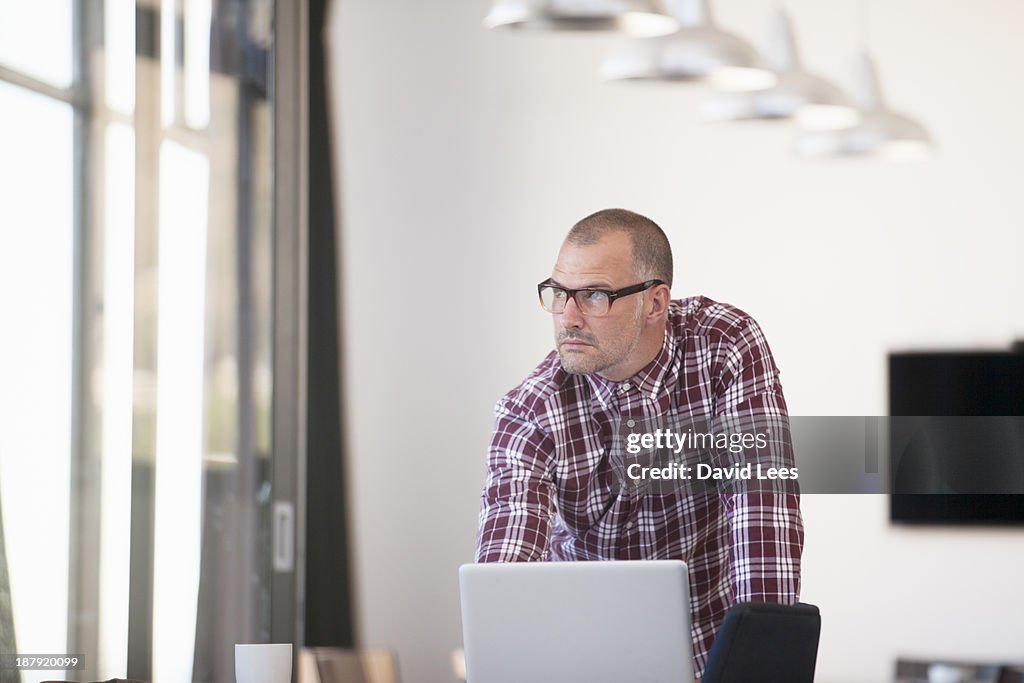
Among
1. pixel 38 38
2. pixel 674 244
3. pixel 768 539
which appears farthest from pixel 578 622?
pixel 674 244

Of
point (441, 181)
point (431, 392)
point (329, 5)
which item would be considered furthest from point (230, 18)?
point (431, 392)

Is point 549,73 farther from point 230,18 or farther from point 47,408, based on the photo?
point 47,408

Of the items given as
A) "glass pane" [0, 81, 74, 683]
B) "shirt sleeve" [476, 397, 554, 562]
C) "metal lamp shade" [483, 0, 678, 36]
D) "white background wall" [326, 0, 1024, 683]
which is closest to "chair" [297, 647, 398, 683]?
"white background wall" [326, 0, 1024, 683]

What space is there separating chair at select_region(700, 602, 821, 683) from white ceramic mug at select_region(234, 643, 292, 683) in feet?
5.86

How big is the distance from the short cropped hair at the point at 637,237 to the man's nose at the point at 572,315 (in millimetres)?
120

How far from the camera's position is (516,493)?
2164 mm

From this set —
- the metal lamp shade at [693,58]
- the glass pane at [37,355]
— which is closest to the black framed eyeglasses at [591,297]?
the metal lamp shade at [693,58]

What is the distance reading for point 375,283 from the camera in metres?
4.34

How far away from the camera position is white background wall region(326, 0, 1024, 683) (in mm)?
3951

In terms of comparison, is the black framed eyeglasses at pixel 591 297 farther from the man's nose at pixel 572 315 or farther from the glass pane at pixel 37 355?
the glass pane at pixel 37 355

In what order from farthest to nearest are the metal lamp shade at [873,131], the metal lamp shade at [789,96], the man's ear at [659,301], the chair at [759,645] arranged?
the metal lamp shade at [873,131] < the metal lamp shade at [789,96] < the man's ear at [659,301] < the chair at [759,645]

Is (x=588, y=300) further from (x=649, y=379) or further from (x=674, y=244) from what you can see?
(x=674, y=244)

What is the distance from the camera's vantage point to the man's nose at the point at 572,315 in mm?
2375

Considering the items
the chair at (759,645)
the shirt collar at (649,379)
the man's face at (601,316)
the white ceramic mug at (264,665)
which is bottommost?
the white ceramic mug at (264,665)
